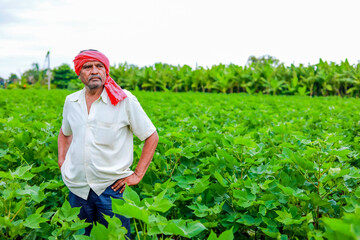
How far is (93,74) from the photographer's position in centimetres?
216

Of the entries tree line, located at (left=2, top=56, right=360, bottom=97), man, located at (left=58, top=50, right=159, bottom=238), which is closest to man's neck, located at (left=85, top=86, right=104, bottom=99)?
man, located at (left=58, top=50, right=159, bottom=238)

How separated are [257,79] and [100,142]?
19.9 meters

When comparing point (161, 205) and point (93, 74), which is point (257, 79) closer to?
point (93, 74)

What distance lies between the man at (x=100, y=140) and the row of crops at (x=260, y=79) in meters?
17.8

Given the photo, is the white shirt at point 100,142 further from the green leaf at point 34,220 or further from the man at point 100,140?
the green leaf at point 34,220

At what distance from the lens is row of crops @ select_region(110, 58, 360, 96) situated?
778 inches

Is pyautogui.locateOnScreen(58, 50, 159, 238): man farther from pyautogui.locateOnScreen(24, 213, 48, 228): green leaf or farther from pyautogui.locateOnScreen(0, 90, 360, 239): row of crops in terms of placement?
pyautogui.locateOnScreen(24, 213, 48, 228): green leaf

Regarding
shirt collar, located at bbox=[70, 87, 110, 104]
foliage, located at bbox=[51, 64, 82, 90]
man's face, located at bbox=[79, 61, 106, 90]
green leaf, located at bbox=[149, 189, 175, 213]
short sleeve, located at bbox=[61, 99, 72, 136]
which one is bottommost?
foliage, located at bbox=[51, 64, 82, 90]

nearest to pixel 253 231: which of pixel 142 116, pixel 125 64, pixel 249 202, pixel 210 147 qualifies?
pixel 249 202

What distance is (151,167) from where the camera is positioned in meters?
2.50

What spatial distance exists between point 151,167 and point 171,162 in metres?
0.24

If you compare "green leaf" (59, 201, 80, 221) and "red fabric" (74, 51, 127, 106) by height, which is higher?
"red fabric" (74, 51, 127, 106)

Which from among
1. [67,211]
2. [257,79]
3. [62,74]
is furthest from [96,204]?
[62,74]

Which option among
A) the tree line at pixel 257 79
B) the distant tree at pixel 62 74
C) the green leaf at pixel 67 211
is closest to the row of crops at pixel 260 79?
the tree line at pixel 257 79
